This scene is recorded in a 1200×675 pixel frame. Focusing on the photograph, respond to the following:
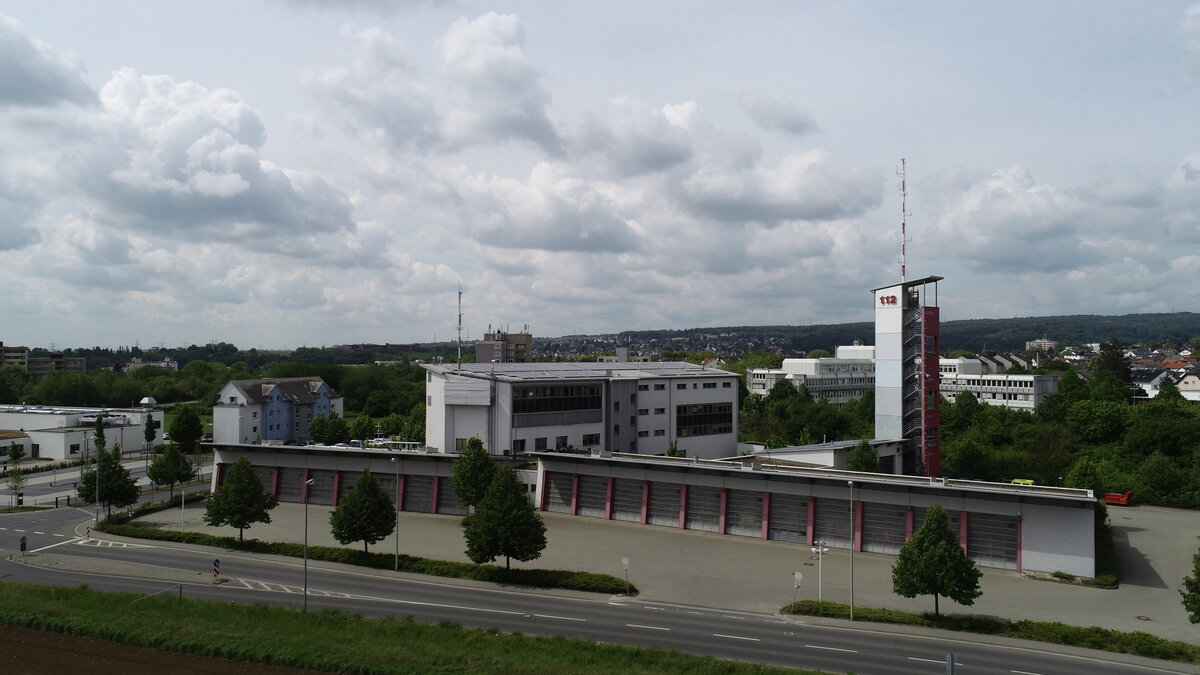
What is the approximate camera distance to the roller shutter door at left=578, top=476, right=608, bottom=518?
63225 mm

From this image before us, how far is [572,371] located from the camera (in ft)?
267

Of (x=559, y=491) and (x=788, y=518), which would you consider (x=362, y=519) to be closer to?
(x=559, y=491)

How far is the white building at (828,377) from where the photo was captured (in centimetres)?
17650

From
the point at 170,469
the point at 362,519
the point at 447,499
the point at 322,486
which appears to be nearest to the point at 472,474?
the point at 447,499

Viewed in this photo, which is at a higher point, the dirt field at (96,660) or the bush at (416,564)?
the bush at (416,564)

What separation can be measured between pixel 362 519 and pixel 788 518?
93.7 ft

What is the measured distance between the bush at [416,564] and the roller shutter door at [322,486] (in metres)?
14.4

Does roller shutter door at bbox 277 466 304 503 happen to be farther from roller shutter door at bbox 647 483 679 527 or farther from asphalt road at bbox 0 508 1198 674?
roller shutter door at bbox 647 483 679 527

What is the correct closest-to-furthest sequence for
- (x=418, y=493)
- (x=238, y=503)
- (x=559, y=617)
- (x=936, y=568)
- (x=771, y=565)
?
1. (x=936, y=568)
2. (x=559, y=617)
3. (x=771, y=565)
4. (x=238, y=503)
5. (x=418, y=493)

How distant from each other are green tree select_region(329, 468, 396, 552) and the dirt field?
49.7 ft

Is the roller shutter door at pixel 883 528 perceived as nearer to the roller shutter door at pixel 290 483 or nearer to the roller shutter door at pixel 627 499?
the roller shutter door at pixel 627 499

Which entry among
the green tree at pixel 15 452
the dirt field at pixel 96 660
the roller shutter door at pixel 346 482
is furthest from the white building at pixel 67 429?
the dirt field at pixel 96 660

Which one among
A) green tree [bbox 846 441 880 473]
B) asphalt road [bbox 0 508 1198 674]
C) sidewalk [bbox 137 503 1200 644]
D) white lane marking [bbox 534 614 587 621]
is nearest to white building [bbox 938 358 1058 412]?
sidewalk [bbox 137 503 1200 644]

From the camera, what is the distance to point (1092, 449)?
301ft
